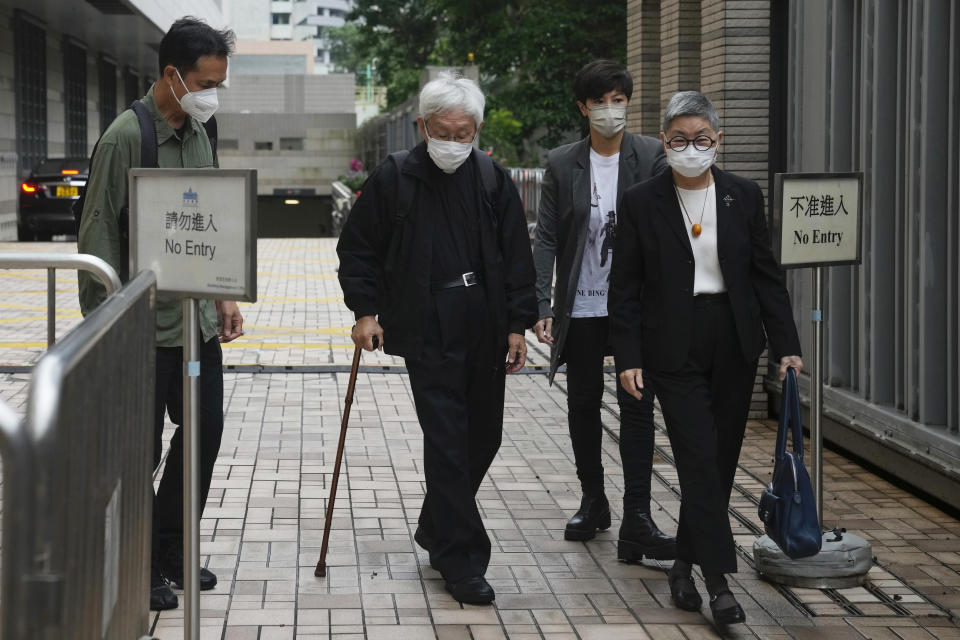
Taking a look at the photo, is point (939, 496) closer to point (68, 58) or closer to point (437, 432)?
point (437, 432)

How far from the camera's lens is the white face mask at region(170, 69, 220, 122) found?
5.05m

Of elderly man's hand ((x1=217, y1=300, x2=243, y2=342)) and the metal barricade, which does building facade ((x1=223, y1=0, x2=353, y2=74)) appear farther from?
the metal barricade

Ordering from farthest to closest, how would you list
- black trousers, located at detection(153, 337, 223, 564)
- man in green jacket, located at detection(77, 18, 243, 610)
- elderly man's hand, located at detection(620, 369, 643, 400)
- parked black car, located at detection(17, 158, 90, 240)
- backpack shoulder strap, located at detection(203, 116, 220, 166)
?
parked black car, located at detection(17, 158, 90, 240) < backpack shoulder strap, located at detection(203, 116, 220, 166) < black trousers, located at detection(153, 337, 223, 564) < elderly man's hand, located at detection(620, 369, 643, 400) < man in green jacket, located at detection(77, 18, 243, 610)

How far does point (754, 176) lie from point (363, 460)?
3.13m

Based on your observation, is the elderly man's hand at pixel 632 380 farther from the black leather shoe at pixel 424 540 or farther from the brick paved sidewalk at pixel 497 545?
the black leather shoe at pixel 424 540

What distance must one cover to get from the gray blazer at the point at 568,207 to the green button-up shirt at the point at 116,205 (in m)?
1.56

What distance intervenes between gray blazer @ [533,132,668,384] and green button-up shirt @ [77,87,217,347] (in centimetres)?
156

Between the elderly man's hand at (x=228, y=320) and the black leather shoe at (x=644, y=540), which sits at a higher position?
the elderly man's hand at (x=228, y=320)

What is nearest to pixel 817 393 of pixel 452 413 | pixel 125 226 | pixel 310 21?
pixel 452 413

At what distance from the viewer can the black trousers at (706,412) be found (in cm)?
499

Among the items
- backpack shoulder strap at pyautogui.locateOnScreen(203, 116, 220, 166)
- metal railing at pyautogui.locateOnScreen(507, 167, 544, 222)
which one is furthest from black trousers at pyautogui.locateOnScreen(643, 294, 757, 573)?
metal railing at pyautogui.locateOnScreen(507, 167, 544, 222)

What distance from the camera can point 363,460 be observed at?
778 cm

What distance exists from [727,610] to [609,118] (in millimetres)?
2077

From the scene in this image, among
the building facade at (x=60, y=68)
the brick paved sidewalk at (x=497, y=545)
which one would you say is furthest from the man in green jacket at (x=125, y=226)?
the building facade at (x=60, y=68)
